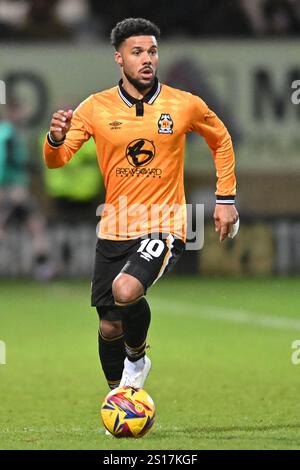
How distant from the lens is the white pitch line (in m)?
13.3

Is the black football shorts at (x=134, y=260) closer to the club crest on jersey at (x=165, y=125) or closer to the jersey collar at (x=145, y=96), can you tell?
the club crest on jersey at (x=165, y=125)

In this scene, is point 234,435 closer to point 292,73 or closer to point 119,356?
point 119,356

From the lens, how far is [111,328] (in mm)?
7617

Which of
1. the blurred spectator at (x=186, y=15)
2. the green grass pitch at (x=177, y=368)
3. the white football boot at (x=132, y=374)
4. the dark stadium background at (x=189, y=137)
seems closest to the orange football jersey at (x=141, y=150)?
the white football boot at (x=132, y=374)

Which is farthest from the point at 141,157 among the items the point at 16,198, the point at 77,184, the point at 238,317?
the point at 77,184

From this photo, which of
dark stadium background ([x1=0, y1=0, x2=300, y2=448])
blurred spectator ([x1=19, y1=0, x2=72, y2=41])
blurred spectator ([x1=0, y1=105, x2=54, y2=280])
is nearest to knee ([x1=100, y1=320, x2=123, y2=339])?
dark stadium background ([x1=0, y1=0, x2=300, y2=448])

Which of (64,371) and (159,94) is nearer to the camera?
(159,94)

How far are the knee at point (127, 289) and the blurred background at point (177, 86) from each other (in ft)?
38.2

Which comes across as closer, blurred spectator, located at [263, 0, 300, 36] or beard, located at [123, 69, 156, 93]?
beard, located at [123, 69, 156, 93]

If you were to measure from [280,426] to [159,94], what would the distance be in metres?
1.95

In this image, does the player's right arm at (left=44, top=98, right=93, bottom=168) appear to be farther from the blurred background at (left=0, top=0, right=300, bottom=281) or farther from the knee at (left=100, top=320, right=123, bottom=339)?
the blurred background at (left=0, top=0, right=300, bottom=281)

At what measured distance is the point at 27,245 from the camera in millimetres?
19031
